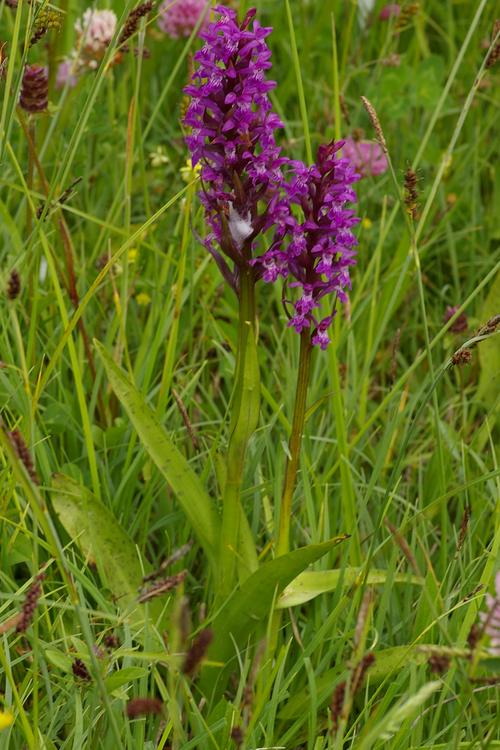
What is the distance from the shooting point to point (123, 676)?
1263 mm

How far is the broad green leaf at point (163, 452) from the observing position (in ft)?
5.07

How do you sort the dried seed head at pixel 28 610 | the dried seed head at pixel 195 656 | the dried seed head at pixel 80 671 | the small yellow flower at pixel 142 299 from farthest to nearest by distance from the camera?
the small yellow flower at pixel 142 299, the dried seed head at pixel 80 671, the dried seed head at pixel 28 610, the dried seed head at pixel 195 656

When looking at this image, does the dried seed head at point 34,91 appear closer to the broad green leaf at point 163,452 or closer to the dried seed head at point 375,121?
the broad green leaf at point 163,452

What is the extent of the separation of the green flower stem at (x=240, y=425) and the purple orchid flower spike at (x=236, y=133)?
0.06 m

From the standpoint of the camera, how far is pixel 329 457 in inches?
76.5

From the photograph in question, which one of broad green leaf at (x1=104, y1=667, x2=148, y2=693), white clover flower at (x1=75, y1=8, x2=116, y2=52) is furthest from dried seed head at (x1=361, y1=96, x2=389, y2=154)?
white clover flower at (x1=75, y1=8, x2=116, y2=52)

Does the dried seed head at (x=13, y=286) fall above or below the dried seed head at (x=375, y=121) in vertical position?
below

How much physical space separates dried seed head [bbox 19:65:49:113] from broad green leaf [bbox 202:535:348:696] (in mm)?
970

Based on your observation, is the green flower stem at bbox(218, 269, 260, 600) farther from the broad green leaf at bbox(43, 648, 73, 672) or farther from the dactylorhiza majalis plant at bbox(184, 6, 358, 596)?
the broad green leaf at bbox(43, 648, 73, 672)

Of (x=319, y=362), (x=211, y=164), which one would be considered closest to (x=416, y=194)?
(x=211, y=164)

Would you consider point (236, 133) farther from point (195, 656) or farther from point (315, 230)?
point (195, 656)

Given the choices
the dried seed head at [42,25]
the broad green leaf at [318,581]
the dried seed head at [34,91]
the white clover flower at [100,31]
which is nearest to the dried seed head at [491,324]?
the broad green leaf at [318,581]

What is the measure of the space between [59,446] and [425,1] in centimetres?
243

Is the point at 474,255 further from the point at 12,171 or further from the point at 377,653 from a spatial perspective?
the point at 377,653
